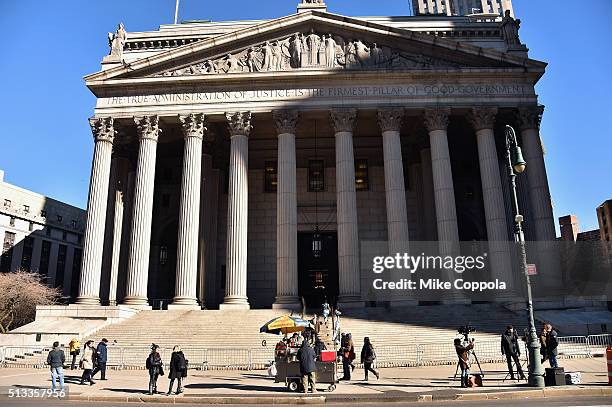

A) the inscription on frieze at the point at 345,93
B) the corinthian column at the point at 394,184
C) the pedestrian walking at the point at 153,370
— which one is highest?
the inscription on frieze at the point at 345,93

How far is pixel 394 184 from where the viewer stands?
34.6 metres

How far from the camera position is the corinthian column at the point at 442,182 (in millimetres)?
33750

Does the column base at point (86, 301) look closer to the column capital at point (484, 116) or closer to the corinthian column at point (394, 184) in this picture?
the corinthian column at point (394, 184)

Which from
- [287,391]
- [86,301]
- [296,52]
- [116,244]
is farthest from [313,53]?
[287,391]

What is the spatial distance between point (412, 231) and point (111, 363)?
2824 centimetres

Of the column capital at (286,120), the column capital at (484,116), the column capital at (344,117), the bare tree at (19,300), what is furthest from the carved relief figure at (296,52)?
the bare tree at (19,300)

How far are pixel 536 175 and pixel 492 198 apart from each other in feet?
12.8

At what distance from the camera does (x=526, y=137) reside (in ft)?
117

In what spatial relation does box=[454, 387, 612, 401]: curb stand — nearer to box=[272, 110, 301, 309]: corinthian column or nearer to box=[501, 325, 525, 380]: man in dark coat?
box=[501, 325, 525, 380]: man in dark coat

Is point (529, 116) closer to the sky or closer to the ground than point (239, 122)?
closer to the ground

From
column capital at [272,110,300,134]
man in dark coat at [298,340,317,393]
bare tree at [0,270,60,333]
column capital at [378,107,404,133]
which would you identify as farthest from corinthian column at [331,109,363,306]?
bare tree at [0,270,60,333]

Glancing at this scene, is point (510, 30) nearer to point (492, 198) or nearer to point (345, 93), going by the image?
point (492, 198)

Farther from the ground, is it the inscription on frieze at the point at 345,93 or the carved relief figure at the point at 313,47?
the carved relief figure at the point at 313,47

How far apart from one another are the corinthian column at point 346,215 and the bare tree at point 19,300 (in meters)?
29.1
